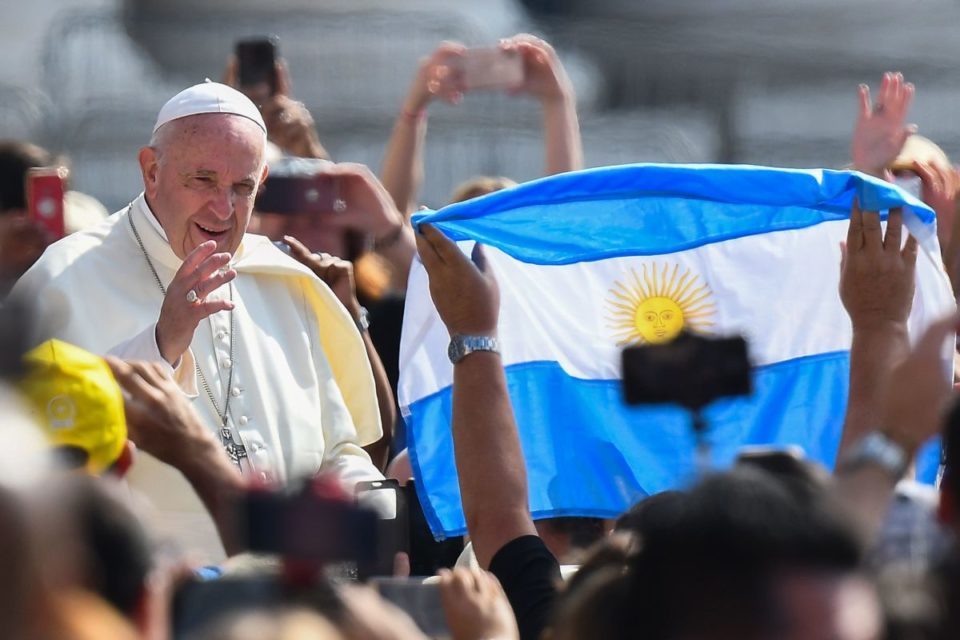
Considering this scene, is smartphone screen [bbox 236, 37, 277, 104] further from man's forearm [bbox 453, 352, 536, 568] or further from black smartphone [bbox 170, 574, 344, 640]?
black smartphone [bbox 170, 574, 344, 640]

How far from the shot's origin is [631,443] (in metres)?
5.55

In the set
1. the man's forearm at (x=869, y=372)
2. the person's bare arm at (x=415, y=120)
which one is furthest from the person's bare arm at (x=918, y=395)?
the person's bare arm at (x=415, y=120)

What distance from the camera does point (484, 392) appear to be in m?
4.38

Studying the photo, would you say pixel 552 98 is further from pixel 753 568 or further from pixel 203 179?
pixel 753 568

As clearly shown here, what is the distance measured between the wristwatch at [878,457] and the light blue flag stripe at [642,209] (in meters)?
2.13

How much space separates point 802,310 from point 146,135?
4273mm

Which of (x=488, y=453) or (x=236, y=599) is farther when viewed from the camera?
(x=488, y=453)

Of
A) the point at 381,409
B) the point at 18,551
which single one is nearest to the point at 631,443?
the point at 381,409

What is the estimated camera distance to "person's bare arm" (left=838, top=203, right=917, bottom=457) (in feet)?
14.0

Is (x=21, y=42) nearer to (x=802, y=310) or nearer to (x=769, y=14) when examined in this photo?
(x=769, y=14)

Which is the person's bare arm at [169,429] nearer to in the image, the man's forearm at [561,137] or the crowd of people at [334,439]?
the crowd of people at [334,439]

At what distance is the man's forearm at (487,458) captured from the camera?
4168 mm

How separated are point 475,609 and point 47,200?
3152 millimetres

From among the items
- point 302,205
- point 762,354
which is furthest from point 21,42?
point 762,354
